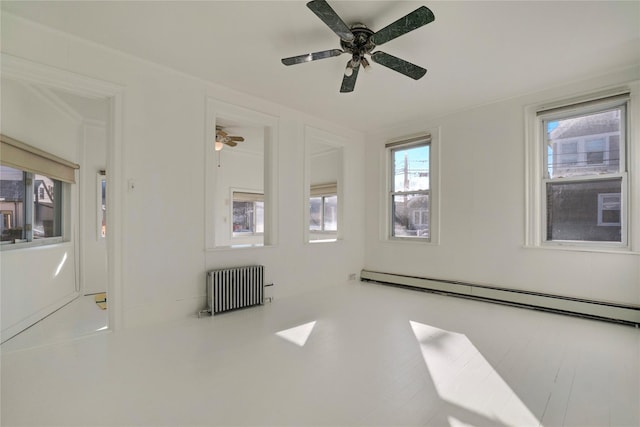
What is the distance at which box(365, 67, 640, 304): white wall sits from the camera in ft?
10.7

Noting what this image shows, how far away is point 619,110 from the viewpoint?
3277 millimetres

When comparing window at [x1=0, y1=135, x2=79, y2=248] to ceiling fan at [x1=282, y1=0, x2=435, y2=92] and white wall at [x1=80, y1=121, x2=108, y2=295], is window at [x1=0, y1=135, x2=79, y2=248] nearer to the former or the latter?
white wall at [x1=80, y1=121, x2=108, y2=295]

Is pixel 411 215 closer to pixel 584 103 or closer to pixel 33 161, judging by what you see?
pixel 584 103

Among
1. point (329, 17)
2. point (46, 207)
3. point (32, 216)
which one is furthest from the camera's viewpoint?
point (46, 207)

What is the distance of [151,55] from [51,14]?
76 centimetres

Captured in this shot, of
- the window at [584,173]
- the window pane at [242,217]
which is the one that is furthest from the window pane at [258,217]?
the window at [584,173]

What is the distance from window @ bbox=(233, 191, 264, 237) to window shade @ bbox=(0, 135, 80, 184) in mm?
3205

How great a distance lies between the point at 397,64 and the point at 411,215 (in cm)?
288

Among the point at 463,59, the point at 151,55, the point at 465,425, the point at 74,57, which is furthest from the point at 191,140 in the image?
the point at 465,425

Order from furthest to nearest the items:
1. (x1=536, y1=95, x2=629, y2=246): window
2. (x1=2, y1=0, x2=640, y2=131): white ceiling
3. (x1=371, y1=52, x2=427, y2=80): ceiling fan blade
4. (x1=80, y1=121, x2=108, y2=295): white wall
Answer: (x1=80, y1=121, x2=108, y2=295): white wall, (x1=536, y1=95, x2=629, y2=246): window, (x1=371, y1=52, x2=427, y2=80): ceiling fan blade, (x1=2, y1=0, x2=640, y2=131): white ceiling

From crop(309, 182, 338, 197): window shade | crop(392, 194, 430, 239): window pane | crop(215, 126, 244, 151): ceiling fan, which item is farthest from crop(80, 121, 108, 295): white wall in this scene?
crop(392, 194, 430, 239): window pane

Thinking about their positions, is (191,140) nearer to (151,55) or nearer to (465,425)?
(151,55)

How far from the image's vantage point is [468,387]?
1.94m

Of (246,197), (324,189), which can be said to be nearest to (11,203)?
(246,197)
